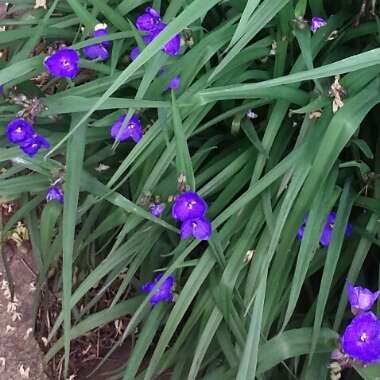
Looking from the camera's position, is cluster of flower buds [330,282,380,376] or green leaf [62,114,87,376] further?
green leaf [62,114,87,376]

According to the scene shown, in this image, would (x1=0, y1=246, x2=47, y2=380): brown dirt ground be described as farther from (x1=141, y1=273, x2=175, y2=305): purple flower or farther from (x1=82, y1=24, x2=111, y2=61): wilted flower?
(x1=82, y1=24, x2=111, y2=61): wilted flower

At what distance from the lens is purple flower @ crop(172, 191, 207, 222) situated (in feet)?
3.37

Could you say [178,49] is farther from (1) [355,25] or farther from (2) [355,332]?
(2) [355,332]

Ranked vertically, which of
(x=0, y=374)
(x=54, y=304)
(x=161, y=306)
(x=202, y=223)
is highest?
(x=202, y=223)

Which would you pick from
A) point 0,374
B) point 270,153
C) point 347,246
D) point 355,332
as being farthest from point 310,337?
point 0,374

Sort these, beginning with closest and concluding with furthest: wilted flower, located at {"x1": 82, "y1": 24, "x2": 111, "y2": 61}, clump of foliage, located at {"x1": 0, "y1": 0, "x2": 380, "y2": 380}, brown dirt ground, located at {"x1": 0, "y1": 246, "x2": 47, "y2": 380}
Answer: clump of foliage, located at {"x1": 0, "y1": 0, "x2": 380, "y2": 380} → wilted flower, located at {"x1": 82, "y1": 24, "x2": 111, "y2": 61} → brown dirt ground, located at {"x1": 0, "y1": 246, "x2": 47, "y2": 380}

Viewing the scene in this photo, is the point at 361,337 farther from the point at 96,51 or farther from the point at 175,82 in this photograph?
the point at 96,51

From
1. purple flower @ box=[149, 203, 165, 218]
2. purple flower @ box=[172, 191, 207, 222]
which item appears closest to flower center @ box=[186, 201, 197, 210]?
purple flower @ box=[172, 191, 207, 222]

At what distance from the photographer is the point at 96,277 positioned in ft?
4.03

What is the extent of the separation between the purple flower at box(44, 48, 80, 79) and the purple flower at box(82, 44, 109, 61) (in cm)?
13

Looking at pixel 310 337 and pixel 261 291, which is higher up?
pixel 261 291

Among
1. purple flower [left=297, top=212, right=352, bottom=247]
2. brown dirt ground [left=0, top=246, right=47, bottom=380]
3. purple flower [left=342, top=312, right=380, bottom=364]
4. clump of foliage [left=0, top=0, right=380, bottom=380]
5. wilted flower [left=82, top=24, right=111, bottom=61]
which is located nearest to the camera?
purple flower [left=342, top=312, right=380, bottom=364]

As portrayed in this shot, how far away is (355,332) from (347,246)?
0.31 metres

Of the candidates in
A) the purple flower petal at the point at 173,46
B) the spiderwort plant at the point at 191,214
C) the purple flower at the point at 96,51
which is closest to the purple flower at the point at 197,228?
the spiderwort plant at the point at 191,214
